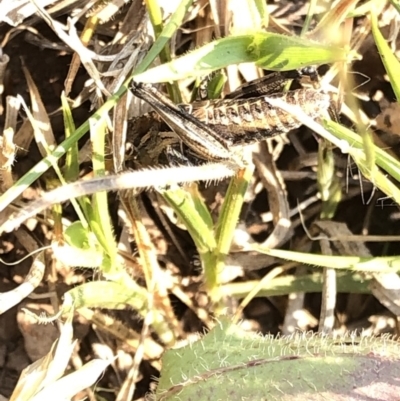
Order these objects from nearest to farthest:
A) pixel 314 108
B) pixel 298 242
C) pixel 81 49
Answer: pixel 314 108
pixel 81 49
pixel 298 242

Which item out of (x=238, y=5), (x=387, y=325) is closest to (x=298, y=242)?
(x=387, y=325)

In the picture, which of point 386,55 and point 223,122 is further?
point 223,122

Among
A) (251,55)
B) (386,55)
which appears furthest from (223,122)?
(386,55)

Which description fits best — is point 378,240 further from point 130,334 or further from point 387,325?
point 130,334

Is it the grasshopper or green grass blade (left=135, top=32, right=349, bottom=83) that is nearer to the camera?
green grass blade (left=135, top=32, right=349, bottom=83)

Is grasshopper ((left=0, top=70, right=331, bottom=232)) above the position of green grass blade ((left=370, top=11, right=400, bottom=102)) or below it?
below

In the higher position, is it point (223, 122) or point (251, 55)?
point (251, 55)

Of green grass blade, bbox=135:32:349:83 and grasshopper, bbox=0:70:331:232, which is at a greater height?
green grass blade, bbox=135:32:349:83

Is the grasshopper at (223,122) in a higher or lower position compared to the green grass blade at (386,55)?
lower

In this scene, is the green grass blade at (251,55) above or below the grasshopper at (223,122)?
above

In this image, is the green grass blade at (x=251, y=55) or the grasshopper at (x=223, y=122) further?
the grasshopper at (x=223, y=122)

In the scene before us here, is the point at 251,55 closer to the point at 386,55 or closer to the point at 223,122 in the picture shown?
the point at 223,122
